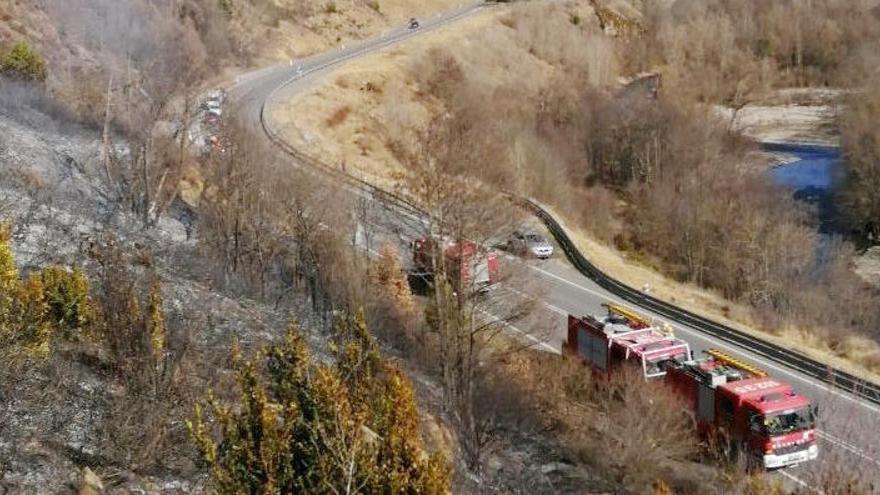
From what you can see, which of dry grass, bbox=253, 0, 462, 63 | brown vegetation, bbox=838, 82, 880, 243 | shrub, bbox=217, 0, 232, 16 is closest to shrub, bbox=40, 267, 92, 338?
brown vegetation, bbox=838, 82, 880, 243

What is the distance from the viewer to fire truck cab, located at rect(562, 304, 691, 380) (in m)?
20.7

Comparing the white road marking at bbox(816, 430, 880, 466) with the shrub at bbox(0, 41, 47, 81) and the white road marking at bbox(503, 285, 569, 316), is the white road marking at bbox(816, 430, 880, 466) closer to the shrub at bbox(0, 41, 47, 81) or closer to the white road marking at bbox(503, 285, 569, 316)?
the white road marking at bbox(503, 285, 569, 316)

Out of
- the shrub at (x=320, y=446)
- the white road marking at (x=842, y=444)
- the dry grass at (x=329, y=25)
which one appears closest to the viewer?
the shrub at (x=320, y=446)

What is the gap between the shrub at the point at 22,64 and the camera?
32.4 m

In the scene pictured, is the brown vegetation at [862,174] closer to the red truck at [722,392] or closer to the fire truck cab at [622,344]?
the fire truck cab at [622,344]

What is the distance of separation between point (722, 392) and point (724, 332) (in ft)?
27.3

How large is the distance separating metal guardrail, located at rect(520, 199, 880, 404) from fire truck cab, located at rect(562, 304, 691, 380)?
377 cm

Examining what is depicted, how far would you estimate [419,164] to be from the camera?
Result: 19531 millimetres

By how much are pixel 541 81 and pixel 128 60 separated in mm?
32988

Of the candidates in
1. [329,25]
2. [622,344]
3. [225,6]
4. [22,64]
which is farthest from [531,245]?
[329,25]

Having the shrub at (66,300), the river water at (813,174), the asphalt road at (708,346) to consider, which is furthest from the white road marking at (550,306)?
the river water at (813,174)

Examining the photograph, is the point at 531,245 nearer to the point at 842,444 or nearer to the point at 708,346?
the point at 708,346

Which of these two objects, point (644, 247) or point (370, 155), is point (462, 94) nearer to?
point (370, 155)

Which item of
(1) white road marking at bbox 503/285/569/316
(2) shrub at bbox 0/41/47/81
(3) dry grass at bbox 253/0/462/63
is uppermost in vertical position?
(2) shrub at bbox 0/41/47/81
